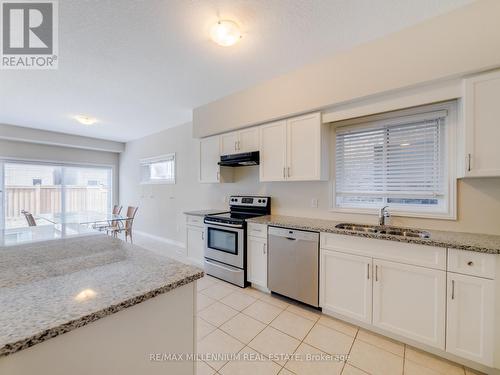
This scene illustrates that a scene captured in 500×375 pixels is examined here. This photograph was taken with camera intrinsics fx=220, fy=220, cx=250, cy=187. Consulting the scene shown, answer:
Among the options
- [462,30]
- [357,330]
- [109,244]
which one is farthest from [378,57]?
[109,244]

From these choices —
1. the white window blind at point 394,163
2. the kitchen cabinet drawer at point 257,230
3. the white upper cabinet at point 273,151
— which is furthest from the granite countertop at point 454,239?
the white upper cabinet at point 273,151

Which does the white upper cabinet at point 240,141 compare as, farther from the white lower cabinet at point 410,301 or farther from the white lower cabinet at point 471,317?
the white lower cabinet at point 471,317

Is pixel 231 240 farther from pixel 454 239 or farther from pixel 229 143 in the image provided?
pixel 454 239

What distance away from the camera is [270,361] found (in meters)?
1.72

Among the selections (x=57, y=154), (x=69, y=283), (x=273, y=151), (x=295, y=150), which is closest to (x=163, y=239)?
(x=57, y=154)

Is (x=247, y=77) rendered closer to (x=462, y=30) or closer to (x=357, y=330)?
(x=462, y=30)

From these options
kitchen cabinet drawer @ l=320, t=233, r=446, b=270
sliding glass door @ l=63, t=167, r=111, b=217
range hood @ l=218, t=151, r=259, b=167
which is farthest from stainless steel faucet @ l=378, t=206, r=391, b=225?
sliding glass door @ l=63, t=167, r=111, b=217

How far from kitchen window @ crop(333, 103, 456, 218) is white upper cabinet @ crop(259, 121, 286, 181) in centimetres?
66

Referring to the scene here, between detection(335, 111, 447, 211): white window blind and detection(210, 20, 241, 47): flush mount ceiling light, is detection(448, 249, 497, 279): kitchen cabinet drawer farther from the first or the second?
detection(210, 20, 241, 47): flush mount ceiling light

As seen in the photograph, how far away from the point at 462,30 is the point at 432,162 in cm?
109

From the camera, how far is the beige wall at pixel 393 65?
1661 millimetres

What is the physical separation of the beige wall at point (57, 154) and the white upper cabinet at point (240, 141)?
4.80 metres

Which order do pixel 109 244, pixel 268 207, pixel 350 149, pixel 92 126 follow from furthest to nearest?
1. pixel 92 126
2. pixel 268 207
3. pixel 350 149
4. pixel 109 244

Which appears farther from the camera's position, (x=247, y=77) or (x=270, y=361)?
(x=247, y=77)
